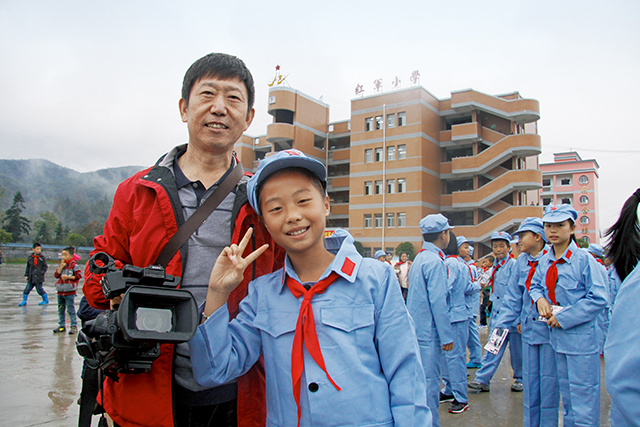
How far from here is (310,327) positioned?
144cm

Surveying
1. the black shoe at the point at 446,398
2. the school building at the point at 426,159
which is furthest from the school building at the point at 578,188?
the black shoe at the point at 446,398

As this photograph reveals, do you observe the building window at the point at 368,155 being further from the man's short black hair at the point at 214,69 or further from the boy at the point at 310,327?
the boy at the point at 310,327

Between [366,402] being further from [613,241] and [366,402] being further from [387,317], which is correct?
[613,241]

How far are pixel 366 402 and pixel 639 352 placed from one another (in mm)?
807

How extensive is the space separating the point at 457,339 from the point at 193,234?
441 cm

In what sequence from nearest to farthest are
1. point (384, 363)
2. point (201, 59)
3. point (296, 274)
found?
point (384, 363) < point (296, 274) < point (201, 59)

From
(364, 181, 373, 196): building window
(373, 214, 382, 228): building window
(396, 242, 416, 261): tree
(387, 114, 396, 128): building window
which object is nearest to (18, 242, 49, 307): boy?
(396, 242, 416, 261): tree

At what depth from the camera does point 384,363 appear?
4.71ft

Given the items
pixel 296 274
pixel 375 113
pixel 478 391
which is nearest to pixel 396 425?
pixel 296 274

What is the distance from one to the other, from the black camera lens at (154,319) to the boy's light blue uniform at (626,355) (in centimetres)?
133

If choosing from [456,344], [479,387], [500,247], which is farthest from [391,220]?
[456,344]

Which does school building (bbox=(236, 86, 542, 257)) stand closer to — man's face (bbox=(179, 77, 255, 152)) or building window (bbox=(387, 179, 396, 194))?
building window (bbox=(387, 179, 396, 194))

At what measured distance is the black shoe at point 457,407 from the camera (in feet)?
15.4

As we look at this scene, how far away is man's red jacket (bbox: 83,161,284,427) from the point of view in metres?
1.48
